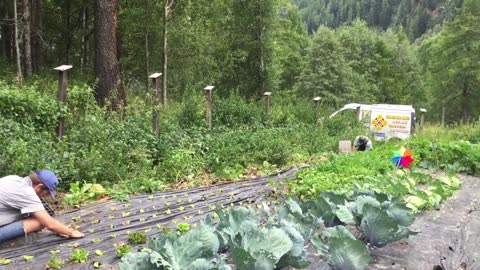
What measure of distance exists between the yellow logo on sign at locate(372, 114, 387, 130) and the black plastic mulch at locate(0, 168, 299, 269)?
41.0 feet

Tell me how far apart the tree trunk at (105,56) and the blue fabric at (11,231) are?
5803 mm

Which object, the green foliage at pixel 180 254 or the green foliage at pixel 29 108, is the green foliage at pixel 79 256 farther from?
the green foliage at pixel 29 108

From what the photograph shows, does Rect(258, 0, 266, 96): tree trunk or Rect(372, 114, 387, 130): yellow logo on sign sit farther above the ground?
Rect(258, 0, 266, 96): tree trunk

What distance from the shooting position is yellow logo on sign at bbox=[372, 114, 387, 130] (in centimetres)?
1841

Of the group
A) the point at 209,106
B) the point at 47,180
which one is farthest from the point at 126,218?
the point at 209,106

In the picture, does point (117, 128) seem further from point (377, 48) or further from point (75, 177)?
point (377, 48)

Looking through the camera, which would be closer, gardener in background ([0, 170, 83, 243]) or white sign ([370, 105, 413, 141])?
gardener in background ([0, 170, 83, 243])

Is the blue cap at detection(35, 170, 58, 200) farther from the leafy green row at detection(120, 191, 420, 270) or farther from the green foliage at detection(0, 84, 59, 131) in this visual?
the green foliage at detection(0, 84, 59, 131)

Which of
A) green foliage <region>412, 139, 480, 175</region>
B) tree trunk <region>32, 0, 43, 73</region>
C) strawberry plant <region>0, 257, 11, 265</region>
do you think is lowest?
green foliage <region>412, 139, 480, 175</region>

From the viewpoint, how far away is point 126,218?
16.6 ft

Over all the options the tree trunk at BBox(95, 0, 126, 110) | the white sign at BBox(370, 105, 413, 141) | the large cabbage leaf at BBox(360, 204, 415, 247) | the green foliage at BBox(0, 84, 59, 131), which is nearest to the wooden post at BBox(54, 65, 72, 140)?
the green foliage at BBox(0, 84, 59, 131)

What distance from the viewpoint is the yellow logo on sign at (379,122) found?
60.4 ft

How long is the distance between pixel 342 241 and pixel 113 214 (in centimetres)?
314

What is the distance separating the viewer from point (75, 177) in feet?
20.4
